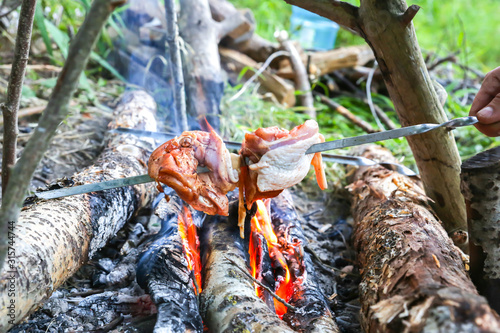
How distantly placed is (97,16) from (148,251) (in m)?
1.28

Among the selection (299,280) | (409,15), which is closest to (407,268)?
(299,280)

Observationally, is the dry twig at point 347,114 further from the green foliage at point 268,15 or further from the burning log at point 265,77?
the green foliage at point 268,15

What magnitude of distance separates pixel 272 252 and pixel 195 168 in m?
0.78

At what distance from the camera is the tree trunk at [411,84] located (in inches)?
85.3

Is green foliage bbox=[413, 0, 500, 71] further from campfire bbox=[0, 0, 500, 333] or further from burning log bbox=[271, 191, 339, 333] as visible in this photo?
burning log bbox=[271, 191, 339, 333]

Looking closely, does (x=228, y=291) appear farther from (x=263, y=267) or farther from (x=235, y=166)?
(x=235, y=166)

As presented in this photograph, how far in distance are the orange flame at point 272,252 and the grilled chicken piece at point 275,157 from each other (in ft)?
1.34

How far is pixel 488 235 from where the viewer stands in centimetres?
185

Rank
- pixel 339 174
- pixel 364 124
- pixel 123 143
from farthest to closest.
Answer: pixel 364 124, pixel 339 174, pixel 123 143

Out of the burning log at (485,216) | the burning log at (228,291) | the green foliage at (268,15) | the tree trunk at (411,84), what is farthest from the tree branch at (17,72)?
the green foliage at (268,15)

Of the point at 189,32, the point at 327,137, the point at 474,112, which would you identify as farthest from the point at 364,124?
the point at 474,112

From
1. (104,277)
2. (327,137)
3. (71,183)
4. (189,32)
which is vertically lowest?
(104,277)

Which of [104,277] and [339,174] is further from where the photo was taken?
[339,174]

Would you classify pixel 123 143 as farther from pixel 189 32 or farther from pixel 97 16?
pixel 97 16
